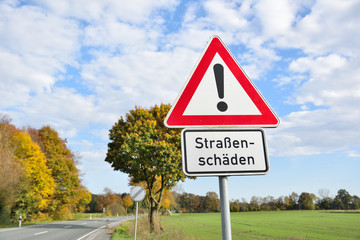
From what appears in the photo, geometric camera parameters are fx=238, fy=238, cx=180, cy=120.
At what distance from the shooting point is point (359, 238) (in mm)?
21750

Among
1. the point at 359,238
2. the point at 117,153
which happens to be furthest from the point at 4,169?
the point at 359,238

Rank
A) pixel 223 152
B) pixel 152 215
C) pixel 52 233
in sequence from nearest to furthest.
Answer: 1. pixel 223 152
2. pixel 52 233
3. pixel 152 215

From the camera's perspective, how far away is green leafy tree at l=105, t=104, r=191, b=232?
54.8ft

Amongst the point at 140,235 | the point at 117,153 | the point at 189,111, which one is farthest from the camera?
the point at 117,153

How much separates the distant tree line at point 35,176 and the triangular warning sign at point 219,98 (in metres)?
27.7

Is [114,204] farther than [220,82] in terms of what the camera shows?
Yes

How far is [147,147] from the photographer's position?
16719mm

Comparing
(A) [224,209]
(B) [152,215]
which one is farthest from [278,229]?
(A) [224,209]

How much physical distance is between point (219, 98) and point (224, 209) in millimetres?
815

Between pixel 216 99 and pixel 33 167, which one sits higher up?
pixel 33 167

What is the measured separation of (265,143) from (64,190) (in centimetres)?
4038

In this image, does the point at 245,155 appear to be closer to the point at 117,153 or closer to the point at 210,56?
the point at 210,56

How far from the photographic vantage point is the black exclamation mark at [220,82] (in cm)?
183

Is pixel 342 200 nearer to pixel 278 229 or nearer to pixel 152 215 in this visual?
pixel 278 229
